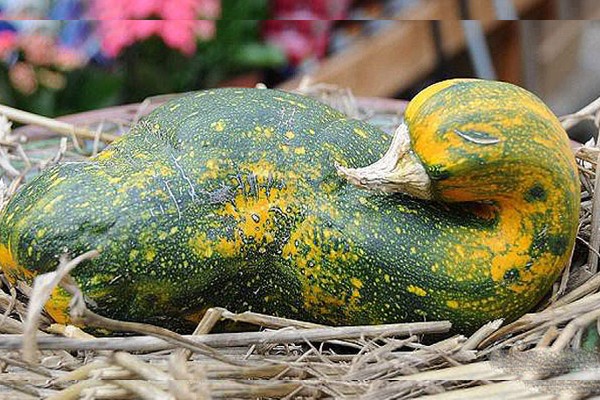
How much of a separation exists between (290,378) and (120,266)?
0.24 m

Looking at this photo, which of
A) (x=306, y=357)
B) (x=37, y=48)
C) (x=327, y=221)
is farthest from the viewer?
(x=37, y=48)

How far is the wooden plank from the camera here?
99.1 inches

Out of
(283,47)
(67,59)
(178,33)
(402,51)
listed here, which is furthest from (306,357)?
(402,51)

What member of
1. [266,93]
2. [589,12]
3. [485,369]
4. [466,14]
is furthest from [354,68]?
[485,369]

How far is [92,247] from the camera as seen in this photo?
0.98 m

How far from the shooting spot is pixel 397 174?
984 mm

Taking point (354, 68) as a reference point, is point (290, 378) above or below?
below

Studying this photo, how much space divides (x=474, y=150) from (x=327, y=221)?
19 centimetres

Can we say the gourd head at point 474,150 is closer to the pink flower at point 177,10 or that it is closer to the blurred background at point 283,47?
the blurred background at point 283,47

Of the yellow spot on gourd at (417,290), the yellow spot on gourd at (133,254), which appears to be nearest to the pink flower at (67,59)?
the yellow spot on gourd at (133,254)

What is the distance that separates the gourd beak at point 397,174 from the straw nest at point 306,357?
0.50 ft

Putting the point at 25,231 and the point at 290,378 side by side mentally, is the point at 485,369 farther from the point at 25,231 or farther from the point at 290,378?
the point at 25,231

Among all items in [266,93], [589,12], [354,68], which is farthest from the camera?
[589,12]

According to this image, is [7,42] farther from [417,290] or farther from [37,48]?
[417,290]
